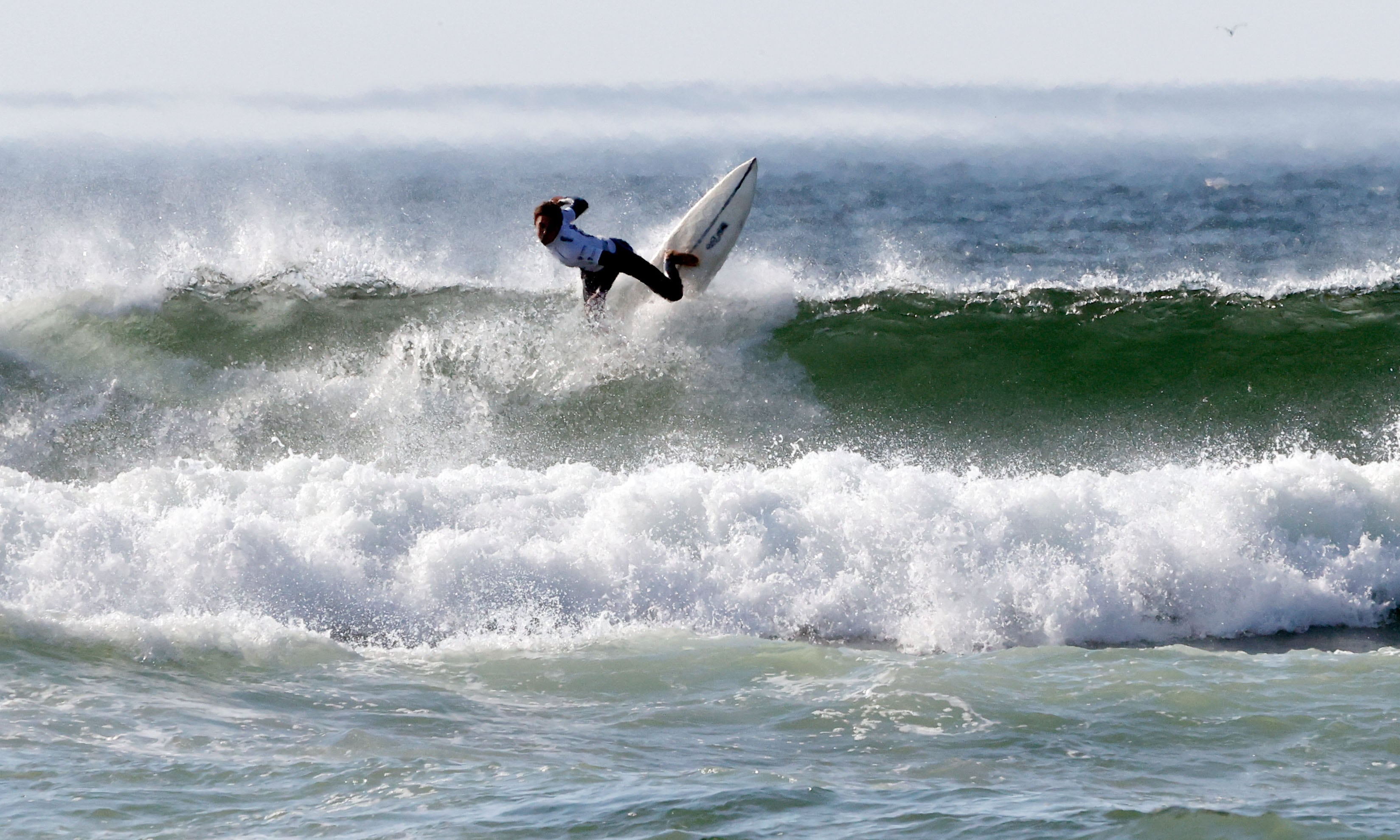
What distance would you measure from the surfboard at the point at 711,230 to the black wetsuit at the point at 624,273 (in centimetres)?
26

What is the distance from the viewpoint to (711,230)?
11.9 m

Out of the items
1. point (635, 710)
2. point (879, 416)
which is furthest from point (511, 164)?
point (635, 710)

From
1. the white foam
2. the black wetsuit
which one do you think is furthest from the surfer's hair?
the white foam

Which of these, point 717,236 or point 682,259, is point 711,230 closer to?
point 717,236

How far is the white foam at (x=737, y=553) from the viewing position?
8281 mm

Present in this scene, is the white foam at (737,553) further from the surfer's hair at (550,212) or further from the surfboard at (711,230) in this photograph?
the surfboard at (711,230)

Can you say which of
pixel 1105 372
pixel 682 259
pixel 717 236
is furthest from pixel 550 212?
pixel 1105 372

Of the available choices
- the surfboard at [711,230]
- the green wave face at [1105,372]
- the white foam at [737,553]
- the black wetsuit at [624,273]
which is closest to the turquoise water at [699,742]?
the white foam at [737,553]

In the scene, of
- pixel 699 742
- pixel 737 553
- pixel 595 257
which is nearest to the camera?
pixel 699 742

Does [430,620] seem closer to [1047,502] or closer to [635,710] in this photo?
[635,710]

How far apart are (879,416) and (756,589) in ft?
11.0

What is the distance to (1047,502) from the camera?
29.5 ft

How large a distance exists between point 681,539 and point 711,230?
12.9 feet

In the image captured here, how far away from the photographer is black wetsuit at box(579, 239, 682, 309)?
442 inches
